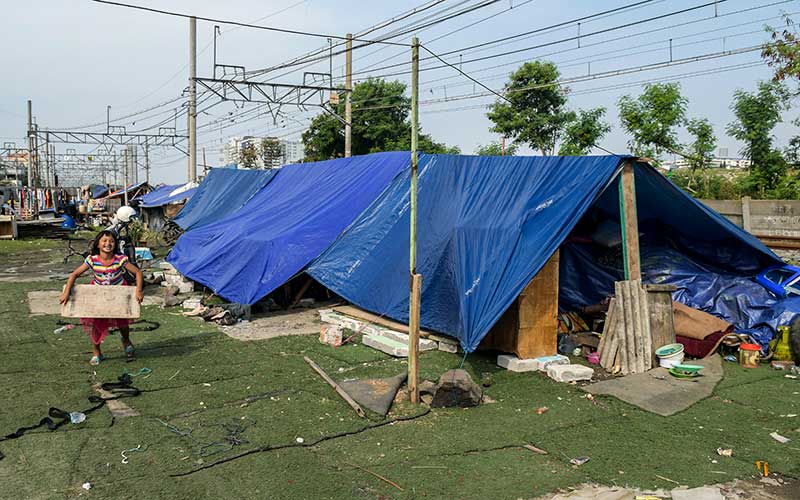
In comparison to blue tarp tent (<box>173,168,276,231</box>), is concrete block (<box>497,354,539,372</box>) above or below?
below

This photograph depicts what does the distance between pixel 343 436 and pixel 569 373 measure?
262 centimetres

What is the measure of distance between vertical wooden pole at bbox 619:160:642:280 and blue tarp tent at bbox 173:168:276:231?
9513 mm

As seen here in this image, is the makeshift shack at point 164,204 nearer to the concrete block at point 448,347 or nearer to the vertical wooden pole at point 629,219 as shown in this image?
the concrete block at point 448,347

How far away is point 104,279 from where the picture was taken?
6.95m

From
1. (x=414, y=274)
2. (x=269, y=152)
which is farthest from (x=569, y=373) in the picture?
(x=269, y=152)

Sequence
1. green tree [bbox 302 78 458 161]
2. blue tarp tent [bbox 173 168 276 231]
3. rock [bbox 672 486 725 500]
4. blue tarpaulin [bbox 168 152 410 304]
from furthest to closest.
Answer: green tree [bbox 302 78 458 161] < blue tarp tent [bbox 173 168 276 231] < blue tarpaulin [bbox 168 152 410 304] < rock [bbox 672 486 725 500]

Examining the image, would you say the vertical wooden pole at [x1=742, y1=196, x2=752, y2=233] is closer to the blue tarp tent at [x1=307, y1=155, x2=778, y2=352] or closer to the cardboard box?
the blue tarp tent at [x1=307, y1=155, x2=778, y2=352]

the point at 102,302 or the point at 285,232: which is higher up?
the point at 285,232

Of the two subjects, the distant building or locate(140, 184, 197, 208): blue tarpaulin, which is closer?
locate(140, 184, 197, 208): blue tarpaulin

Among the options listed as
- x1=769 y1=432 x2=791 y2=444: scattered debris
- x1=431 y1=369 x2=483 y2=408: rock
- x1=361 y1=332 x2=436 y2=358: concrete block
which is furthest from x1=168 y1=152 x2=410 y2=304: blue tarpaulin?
x1=769 y1=432 x2=791 y2=444: scattered debris

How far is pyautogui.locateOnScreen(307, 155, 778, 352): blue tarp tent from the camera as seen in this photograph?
22.2 feet

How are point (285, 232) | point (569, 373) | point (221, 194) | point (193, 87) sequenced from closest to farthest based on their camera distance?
1. point (569, 373)
2. point (285, 232)
3. point (221, 194)
4. point (193, 87)

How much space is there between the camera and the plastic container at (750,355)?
7.00 metres

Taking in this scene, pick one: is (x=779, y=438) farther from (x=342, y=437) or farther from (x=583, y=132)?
(x=583, y=132)
